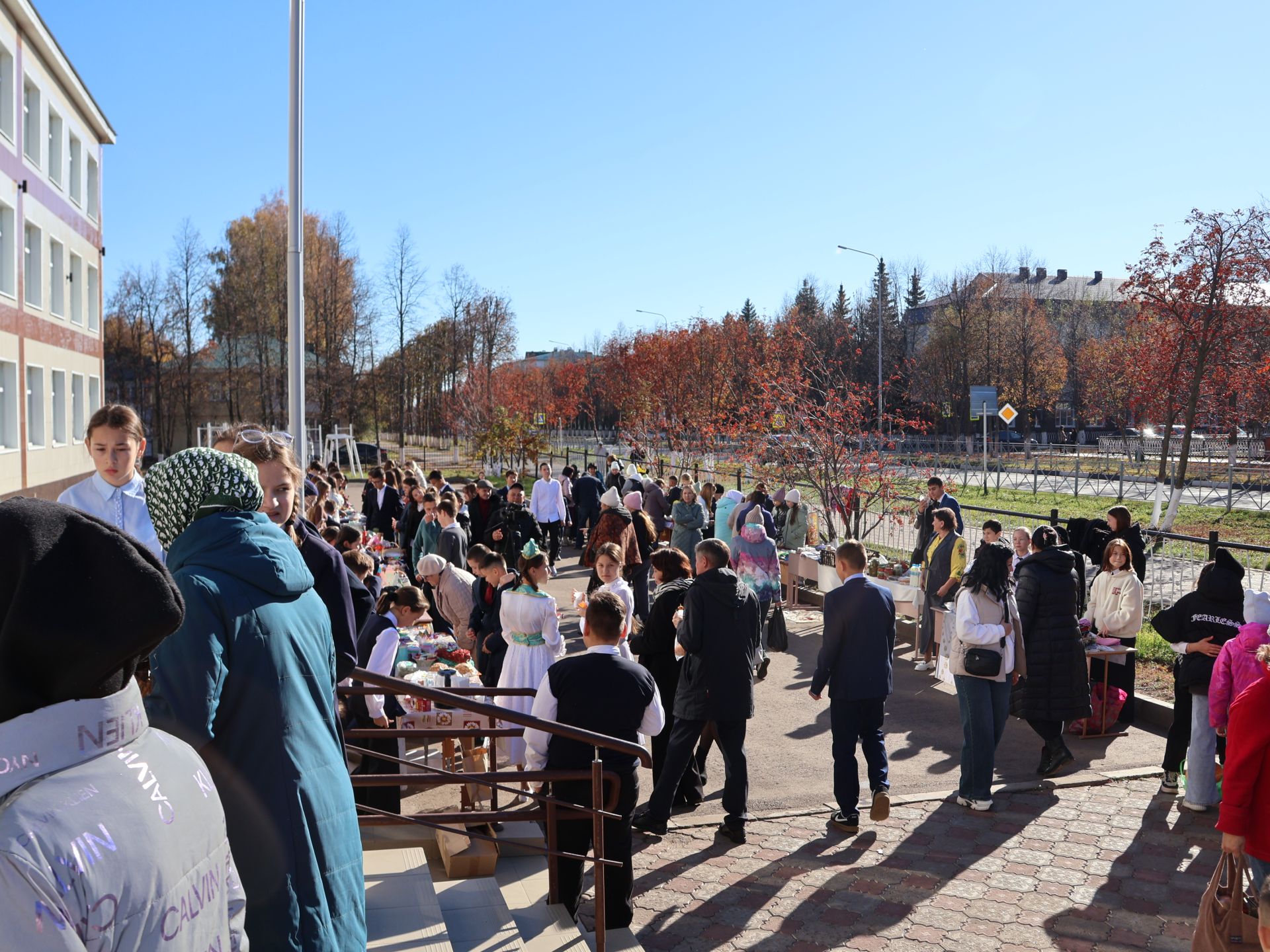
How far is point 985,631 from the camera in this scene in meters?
7.46

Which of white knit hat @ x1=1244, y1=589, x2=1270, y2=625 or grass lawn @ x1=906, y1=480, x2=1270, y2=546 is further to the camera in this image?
grass lawn @ x1=906, y1=480, x2=1270, y2=546

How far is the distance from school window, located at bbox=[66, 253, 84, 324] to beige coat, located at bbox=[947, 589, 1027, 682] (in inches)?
1205

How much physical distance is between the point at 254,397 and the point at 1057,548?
194 feet

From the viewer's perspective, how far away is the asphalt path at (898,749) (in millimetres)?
8312

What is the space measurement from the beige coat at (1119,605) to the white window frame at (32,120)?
88.1 feet

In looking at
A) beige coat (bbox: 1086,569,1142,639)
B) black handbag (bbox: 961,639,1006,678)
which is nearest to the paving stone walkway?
black handbag (bbox: 961,639,1006,678)

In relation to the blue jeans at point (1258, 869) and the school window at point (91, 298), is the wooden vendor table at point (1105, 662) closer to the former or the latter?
the blue jeans at point (1258, 869)

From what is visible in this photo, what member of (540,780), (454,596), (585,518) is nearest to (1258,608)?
(540,780)

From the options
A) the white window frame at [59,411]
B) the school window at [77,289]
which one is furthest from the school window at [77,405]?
the school window at [77,289]

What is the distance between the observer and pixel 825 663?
731cm

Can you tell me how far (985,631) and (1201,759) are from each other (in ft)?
6.06

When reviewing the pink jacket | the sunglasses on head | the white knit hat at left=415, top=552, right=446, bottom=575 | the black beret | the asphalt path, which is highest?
the sunglasses on head

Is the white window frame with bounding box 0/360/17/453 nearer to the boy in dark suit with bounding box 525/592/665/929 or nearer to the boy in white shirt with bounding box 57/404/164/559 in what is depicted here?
the boy in white shirt with bounding box 57/404/164/559

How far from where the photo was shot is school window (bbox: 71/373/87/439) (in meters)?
30.4
